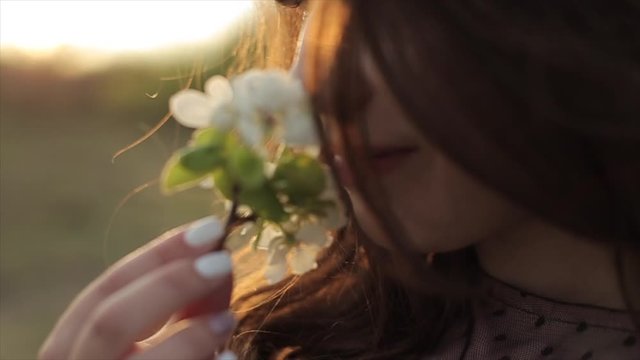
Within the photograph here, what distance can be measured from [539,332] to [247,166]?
0.37 metres

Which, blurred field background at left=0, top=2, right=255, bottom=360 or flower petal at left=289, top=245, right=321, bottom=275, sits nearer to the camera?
flower petal at left=289, top=245, right=321, bottom=275

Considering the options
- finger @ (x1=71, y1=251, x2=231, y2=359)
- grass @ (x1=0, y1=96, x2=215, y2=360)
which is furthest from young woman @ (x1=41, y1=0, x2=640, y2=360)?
grass @ (x1=0, y1=96, x2=215, y2=360)

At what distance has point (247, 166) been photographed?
901mm

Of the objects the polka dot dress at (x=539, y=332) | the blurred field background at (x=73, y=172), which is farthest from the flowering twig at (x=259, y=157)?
the blurred field background at (x=73, y=172)

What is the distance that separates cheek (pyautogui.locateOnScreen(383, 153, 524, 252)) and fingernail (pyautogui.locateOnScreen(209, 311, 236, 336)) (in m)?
0.18

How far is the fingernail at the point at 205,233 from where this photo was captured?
0.94 meters

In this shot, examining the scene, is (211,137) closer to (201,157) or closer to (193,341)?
(201,157)

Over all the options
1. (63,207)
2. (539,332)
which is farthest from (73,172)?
(539,332)

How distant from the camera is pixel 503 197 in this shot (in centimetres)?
100

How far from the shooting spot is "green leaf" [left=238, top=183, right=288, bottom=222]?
0.92m

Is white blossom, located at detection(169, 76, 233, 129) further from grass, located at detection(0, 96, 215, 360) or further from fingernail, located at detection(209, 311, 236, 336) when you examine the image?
grass, located at detection(0, 96, 215, 360)

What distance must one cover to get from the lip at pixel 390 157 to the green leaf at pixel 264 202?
104 mm

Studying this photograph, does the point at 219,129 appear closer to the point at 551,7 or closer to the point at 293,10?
the point at 551,7

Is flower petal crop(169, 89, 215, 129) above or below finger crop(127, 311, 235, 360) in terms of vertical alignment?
above
